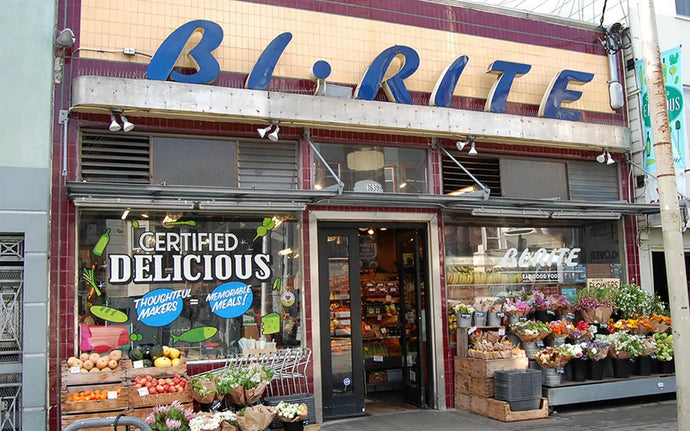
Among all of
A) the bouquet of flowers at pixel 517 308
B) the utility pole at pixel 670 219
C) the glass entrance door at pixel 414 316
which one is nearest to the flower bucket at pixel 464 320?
the glass entrance door at pixel 414 316

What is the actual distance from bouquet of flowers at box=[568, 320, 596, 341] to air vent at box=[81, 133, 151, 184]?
712cm

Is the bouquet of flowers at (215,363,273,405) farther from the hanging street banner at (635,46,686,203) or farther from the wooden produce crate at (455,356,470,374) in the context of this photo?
the hanging street banner at (635,46,686,203)

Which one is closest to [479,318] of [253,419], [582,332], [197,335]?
[582,332]

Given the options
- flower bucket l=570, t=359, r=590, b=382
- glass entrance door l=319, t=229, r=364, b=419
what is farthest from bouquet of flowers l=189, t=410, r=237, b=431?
flower bucket l=570, t=359, r=590, b=382

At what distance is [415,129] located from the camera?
10125 millimetres

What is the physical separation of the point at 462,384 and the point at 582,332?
218 cm

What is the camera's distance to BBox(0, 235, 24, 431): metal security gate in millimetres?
7871

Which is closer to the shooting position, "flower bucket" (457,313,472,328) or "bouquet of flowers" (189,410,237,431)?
"bouquet of flowers" (189,410,237,431)

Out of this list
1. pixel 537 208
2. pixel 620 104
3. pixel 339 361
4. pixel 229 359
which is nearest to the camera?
pixel 229 359

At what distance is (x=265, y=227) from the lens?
31.1ft

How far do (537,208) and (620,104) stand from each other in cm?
338

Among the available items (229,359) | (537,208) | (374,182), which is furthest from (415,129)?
(229,359)

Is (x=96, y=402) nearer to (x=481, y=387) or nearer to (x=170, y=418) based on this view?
(x=170, y=418)

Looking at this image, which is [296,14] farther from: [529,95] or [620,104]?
[620,104]
